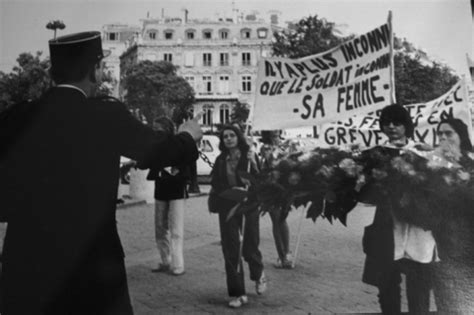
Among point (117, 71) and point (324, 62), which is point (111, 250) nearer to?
point (324, 62)

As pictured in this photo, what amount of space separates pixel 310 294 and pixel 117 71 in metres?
2.41

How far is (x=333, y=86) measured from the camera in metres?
3.88

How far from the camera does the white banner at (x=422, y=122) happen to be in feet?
15.6

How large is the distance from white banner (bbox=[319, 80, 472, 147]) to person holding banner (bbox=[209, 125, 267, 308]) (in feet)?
2.94

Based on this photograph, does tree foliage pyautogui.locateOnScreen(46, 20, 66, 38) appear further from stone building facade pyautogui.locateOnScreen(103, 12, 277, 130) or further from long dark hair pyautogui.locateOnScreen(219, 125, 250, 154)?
long dark hair pyautogui.locateOnScreen(219, 125, 250, 154)

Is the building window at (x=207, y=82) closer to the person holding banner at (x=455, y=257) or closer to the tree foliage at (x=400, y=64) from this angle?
the person holding banner at (x=455, y=257)

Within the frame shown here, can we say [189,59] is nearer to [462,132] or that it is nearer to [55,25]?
[55,25]

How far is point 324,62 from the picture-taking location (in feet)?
13.1

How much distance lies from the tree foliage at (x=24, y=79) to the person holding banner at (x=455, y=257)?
3314 millimetres

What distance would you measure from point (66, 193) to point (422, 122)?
4232 millimetres

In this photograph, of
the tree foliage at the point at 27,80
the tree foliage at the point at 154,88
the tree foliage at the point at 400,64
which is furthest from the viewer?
the tree foliage at the point at 400,64

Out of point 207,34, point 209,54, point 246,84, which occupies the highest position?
point 207,34

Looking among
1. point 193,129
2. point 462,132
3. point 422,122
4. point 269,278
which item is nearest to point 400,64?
point 422,122

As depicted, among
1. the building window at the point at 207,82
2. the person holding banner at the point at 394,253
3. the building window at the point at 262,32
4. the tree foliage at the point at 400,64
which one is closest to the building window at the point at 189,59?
the building window at the point at 207,82
